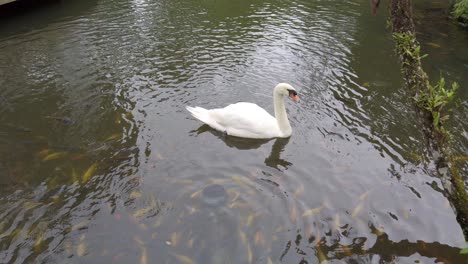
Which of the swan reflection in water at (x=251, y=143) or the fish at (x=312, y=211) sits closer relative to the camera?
the fish at (x=312, y=211)

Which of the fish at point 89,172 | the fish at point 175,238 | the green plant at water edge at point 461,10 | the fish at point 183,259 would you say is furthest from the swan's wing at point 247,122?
the green plant at water edge at point 461,10

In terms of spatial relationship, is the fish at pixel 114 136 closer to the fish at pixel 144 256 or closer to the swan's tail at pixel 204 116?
the swan's tail at pixel 204 116

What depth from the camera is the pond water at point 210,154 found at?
5.09 meters

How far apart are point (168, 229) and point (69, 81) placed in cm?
568

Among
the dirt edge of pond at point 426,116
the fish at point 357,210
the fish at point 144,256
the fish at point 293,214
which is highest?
the dirt edge of pond at point 426,116

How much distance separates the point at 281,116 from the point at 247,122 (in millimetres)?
659

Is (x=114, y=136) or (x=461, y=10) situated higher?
(x=461, y=10)

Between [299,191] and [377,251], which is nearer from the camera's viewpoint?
[377,251]

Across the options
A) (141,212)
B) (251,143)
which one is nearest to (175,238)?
(141,212)

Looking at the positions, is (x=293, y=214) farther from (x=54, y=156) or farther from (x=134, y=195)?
(x=54, y=156)

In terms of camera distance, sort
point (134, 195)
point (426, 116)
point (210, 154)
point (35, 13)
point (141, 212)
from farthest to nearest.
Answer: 1. point (35, 13)
2. point (210, 154)
3. point (134, 195)
4. point (141, 212)
5. point (426, 116)

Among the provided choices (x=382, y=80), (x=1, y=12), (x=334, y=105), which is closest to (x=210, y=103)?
(x=334, y=105)

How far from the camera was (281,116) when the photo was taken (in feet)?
24.3

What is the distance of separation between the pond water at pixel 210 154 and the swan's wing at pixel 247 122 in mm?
227
